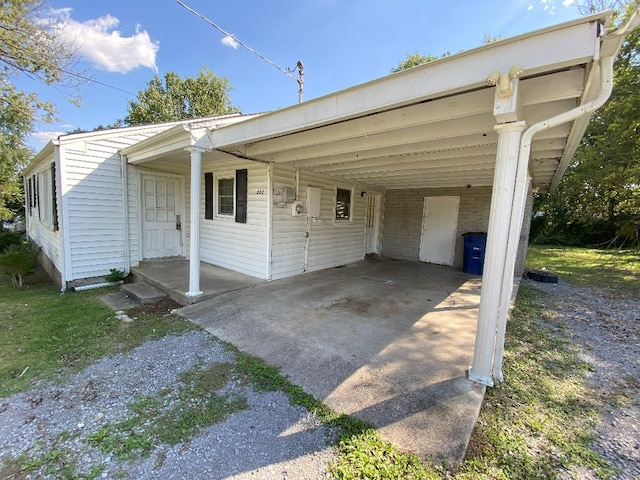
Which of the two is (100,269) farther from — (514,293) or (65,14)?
(514,293)

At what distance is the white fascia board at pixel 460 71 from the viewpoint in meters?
1.70

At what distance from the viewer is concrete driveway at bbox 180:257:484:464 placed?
2.04m

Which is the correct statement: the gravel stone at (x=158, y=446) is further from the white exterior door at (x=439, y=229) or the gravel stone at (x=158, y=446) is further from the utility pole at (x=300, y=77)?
the utility pole at (x=300, y=77)

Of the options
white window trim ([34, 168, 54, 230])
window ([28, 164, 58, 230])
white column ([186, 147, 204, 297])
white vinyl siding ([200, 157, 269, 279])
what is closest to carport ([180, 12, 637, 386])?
white column ([186, 147, 204, 297])

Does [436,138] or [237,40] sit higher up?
[237,40]

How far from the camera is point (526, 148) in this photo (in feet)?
7.20

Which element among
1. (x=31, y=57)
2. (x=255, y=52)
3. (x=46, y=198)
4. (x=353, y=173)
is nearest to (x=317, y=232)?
(x=353, y=173)

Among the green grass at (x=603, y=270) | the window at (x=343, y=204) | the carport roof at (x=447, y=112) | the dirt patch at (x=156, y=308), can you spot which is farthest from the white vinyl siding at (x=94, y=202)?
the green grass at (x=603, y=270)

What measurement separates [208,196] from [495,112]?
5826 millimetres

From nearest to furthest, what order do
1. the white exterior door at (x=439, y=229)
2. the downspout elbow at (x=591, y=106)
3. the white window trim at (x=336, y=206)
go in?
the downspout elbow at (x=591, y=106) → the white window trim at (x=336, y=206) → the white exterior door at (x=439, y=229)

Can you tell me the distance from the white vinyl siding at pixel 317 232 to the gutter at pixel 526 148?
3936mm

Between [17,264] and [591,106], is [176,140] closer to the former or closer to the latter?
[17,264]

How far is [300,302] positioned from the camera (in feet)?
14.6

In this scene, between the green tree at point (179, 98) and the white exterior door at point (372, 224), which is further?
the green tree at point (179, 98)
